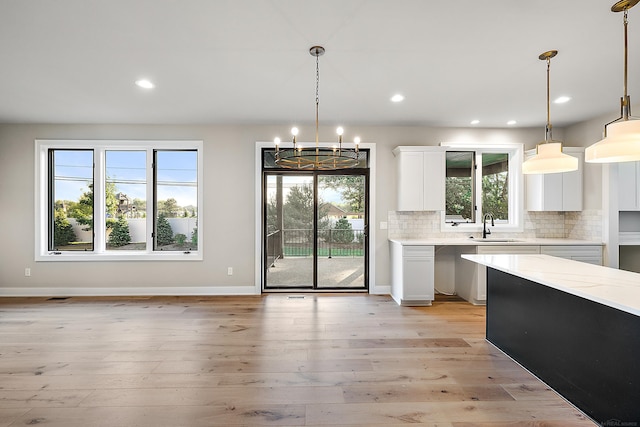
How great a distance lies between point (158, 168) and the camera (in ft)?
16.5

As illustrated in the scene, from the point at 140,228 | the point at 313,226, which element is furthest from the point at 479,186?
the point at 140,228

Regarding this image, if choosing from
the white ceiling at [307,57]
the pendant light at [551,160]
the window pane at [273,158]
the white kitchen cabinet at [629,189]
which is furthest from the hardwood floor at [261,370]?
the white ceiling at [307,57]

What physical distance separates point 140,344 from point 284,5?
3.23m

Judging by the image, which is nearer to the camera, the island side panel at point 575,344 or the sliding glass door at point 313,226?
the island side panel at point 575,344

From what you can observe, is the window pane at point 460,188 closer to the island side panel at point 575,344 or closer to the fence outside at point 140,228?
the island side panel at point 575,344

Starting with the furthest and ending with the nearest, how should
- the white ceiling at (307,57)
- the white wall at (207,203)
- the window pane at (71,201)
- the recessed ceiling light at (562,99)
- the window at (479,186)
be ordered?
the window at (479,186) < the window pane at (71,201) < the white wall at (207,203) < the recessed ceiling light at (562,99) < the white ceiling at (307,57)

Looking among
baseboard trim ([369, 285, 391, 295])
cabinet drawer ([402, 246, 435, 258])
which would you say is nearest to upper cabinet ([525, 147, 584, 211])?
cabinet drawer ([402, 246, 435, 258])

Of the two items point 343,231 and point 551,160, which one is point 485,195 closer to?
point 343,231

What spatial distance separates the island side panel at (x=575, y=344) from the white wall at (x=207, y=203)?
7.56 feet

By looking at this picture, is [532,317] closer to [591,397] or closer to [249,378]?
[591,397]

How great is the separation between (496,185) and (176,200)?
5.09 metres

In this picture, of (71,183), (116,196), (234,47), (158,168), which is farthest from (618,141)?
(71,183)

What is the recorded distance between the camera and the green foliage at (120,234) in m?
5.04

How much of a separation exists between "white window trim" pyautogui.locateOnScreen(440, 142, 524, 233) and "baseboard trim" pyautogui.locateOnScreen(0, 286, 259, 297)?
3.40 metres
